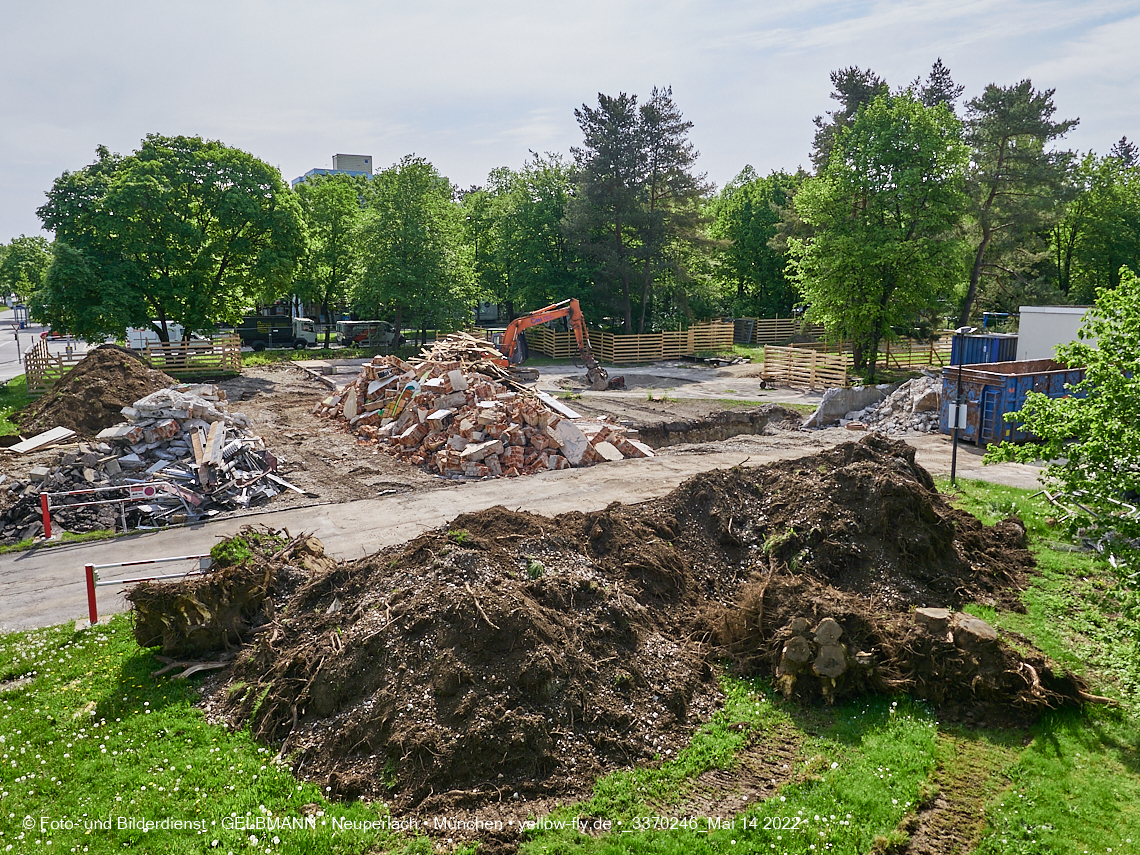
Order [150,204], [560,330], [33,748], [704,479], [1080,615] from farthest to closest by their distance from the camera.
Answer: [560,330]
[150,204]
[704,479]
[1080,615]
[33,748]

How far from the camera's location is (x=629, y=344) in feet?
136

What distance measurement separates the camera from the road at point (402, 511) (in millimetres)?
11148

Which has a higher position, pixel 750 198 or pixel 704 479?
pixel 750 198

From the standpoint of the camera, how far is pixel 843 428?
22.8m

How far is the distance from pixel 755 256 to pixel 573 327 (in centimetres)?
2846

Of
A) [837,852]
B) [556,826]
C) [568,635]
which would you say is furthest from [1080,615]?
[556,826]

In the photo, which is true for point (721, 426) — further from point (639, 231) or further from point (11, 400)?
point (11, 400)

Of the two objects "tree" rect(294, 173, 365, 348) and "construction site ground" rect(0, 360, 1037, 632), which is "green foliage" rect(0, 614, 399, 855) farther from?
"tree" rect(294, 173, 365, 348)

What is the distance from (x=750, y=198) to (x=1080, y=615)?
165 feet

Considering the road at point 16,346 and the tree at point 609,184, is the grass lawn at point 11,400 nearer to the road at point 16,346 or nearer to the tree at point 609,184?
the road at point 16,346

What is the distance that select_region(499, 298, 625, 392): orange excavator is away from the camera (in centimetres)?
2939

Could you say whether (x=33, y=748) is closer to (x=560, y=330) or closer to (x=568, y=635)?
(x=568, y=635)

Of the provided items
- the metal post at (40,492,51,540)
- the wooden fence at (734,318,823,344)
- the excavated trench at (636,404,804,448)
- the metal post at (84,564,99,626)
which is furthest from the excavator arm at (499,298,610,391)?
the wooden fence at (734,318,823,344)

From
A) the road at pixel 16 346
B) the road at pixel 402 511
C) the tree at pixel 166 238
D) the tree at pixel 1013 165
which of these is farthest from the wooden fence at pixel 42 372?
the tree at pixel 1013 165
